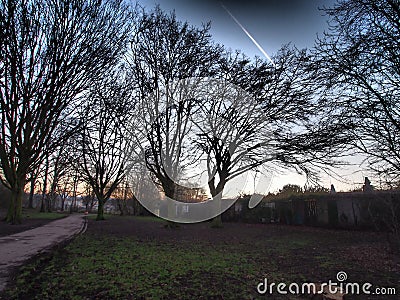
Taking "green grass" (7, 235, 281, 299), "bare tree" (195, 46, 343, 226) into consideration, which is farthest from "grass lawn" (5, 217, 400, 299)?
"bare tree" (195, 46, 343, 226)

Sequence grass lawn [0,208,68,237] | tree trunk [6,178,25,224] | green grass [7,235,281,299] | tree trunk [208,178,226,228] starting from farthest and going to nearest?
tree trunk [208,178,226,228], tree trunk [6,178,25,224], grass lawn [0,208,68,237], green grass [7,235,281,299]

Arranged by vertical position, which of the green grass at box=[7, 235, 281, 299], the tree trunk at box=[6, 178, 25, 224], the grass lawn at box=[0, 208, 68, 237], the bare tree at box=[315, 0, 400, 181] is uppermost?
the bare tree at box=[315, 0, 400, 181]

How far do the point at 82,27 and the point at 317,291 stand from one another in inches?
473

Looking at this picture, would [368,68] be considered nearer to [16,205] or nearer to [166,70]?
[166,70]

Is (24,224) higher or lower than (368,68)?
lower

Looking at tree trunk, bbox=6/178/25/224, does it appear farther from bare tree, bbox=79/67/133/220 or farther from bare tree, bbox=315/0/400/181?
bare tree, bbox=315/0/400/181

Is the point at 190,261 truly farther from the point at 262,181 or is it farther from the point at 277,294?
the point at 262,181

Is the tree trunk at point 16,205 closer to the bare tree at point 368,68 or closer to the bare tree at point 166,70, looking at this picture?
the bare tree at point 166,70

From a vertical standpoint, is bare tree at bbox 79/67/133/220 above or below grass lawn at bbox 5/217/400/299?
above

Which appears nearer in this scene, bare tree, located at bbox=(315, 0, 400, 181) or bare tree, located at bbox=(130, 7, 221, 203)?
bare tree, located at bbox=(315, 0, 400, 181)

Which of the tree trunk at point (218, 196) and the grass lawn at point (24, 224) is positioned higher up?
the tree trunk at point (218, 196)

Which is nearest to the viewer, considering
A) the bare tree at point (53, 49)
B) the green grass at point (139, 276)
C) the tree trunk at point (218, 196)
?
the green grass at point (139, 276)

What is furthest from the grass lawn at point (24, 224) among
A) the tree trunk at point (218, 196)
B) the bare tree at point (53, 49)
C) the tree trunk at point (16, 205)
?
the tree trunk at point (218, 196)

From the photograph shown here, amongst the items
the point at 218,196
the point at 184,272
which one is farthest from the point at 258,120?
the point at 184,272
